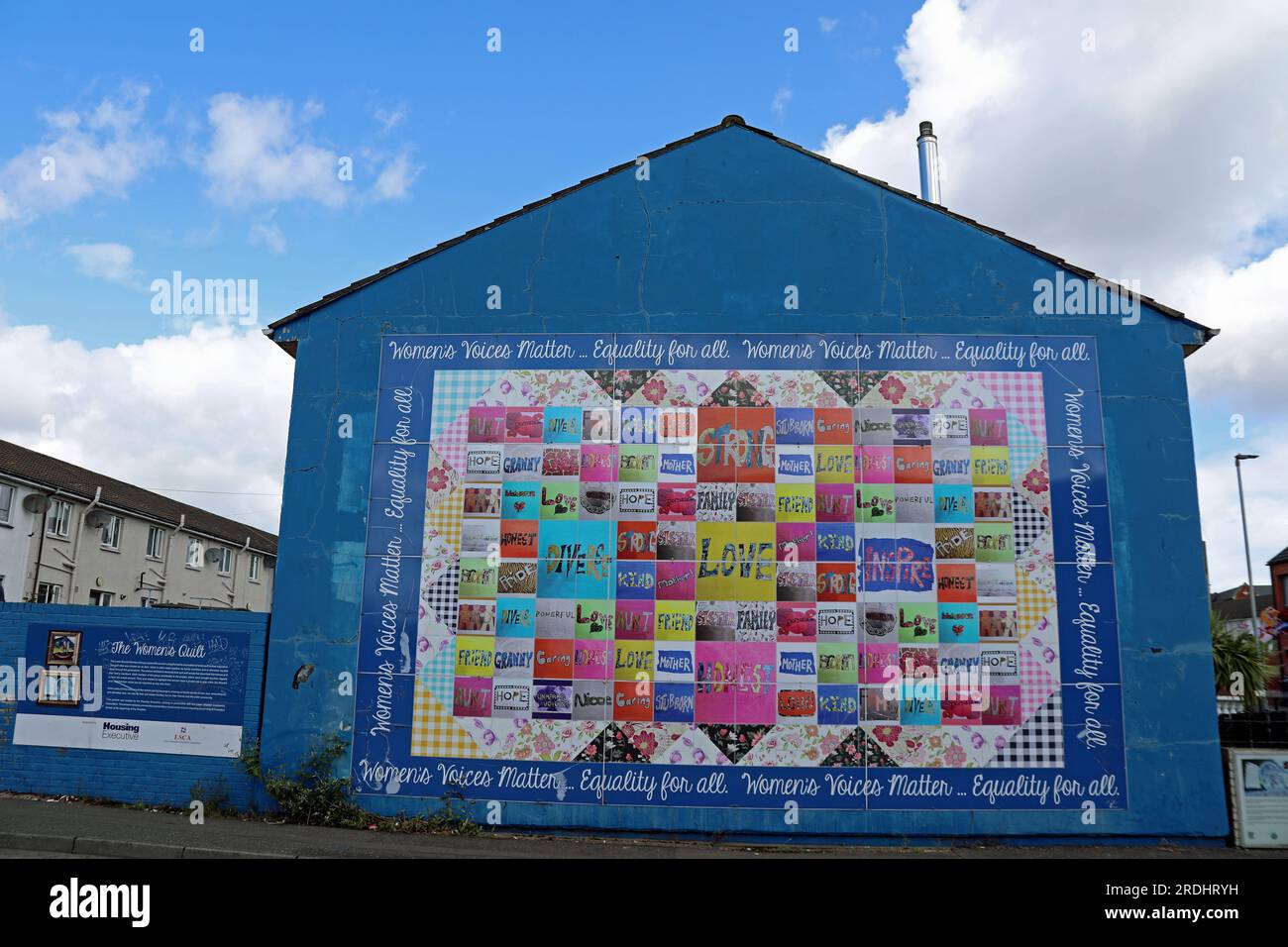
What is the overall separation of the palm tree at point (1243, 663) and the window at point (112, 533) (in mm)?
30455

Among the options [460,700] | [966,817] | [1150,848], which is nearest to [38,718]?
[460,700]

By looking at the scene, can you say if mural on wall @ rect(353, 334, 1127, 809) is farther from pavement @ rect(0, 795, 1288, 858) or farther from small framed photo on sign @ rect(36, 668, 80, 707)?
small framed photo on sign @ rect(36, 668, 80, 707)

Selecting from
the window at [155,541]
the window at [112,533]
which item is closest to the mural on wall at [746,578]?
the window at [112,533]

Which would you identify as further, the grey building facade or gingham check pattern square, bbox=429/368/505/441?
the grey building facade

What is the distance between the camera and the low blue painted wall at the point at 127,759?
34.0ft

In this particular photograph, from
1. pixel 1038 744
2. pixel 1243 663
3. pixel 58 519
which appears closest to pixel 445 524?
pixel 1038 744

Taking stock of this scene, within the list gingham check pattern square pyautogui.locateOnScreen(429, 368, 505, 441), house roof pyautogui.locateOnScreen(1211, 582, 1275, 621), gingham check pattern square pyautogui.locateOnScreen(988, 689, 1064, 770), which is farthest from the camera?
house roof pyautogui.locateOnScreen(1211, 582, 1275, 621)

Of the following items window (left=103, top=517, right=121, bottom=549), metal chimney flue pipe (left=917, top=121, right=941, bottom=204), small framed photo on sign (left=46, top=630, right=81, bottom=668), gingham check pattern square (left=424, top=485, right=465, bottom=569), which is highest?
metal chimney flue pipe (left=917, top=121, right=941, bottom=204)

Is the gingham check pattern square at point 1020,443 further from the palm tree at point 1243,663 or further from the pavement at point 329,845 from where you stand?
the palm tree at point 1243,663

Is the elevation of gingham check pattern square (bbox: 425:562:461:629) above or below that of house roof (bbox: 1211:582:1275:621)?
below

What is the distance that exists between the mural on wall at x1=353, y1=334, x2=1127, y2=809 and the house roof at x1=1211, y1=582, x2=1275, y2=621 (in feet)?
168

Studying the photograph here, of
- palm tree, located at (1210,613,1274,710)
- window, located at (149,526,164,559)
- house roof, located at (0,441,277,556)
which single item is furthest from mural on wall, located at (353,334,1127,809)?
window, located at (149,526,164,559)

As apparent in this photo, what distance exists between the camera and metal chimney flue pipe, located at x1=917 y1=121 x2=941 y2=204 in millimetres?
12836

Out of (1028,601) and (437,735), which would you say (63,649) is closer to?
(437,735)
